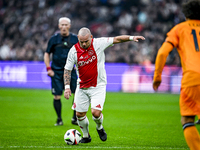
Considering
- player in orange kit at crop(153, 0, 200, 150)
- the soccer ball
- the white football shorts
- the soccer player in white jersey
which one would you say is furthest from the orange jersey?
the soccer ball

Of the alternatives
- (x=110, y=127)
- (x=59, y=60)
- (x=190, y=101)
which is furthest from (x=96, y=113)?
(x=59, y=60)

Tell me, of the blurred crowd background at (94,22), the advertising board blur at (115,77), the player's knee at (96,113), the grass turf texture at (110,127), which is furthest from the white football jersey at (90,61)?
the blurred crowd background at (94,22)

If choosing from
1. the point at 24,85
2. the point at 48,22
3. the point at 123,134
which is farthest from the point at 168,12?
the point at 123,134

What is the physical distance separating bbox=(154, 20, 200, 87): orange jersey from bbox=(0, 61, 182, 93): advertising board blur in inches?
587

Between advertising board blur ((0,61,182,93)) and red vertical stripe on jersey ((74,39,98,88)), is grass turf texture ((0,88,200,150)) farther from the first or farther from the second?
advertising board blur ((0,61,182,93))

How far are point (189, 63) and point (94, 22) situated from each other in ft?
67.8

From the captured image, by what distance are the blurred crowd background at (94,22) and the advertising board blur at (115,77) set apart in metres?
0.90

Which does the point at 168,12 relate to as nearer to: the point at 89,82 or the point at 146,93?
the point at 146,93

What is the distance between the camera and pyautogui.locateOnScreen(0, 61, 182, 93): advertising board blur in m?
19.2

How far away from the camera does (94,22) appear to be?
80.8ft

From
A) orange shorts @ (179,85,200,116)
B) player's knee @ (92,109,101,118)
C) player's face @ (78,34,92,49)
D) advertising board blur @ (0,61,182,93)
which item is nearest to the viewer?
orange shorts @ (179,85,200,116)

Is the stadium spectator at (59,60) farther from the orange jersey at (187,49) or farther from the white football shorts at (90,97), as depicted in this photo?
the orange jersey at (187,49)

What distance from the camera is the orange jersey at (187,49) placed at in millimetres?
4289

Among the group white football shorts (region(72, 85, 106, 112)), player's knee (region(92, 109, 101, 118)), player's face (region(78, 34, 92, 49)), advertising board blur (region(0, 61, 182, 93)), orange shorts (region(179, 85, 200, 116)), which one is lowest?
advertising board blur (region(0, 61, 182, 93))
